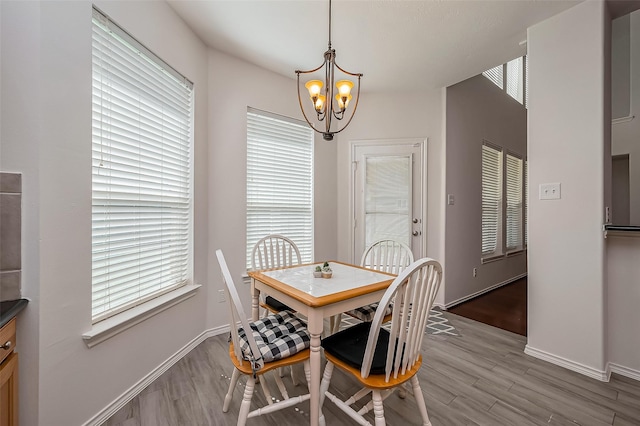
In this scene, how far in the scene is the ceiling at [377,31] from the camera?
198cm

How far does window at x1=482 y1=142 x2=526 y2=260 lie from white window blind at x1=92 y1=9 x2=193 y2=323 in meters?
3.97

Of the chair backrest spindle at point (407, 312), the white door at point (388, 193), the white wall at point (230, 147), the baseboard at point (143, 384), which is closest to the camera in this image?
the chair backrest spindle at point (407, 312)

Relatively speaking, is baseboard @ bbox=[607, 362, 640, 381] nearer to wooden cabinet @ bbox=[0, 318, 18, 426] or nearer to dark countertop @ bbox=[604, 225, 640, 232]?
dark countertop @ bbox=[604, 225, 640, 232]

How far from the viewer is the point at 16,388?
1.11 m

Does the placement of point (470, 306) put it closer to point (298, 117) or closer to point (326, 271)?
point (326, 271)

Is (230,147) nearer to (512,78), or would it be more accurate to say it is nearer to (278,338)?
(278,338)

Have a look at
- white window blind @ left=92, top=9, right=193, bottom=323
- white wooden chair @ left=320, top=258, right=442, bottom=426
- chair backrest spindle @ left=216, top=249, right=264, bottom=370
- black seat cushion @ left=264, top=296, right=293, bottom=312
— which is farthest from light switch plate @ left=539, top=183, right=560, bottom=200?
white window blind @ left=92, top=9, right=193, bottom=323

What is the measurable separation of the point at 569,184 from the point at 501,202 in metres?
2.29

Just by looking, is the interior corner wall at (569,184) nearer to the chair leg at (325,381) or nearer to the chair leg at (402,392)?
the chair leg at (402,392)

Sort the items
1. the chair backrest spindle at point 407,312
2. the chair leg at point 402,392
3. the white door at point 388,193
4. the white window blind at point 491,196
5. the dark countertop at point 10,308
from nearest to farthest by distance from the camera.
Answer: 1. the dark countertop at point 10,308
2. the chair backrest spindle at point 407,312
3. the chair leg at point 402,392
4. the white door at point 388,193
5. the white window blind at point 491,196

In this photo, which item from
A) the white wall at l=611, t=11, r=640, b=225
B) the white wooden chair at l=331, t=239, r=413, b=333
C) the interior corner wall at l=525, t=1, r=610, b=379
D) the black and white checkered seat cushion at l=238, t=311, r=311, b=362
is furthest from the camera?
the white wall at l=611, t=11, r=640, b=225

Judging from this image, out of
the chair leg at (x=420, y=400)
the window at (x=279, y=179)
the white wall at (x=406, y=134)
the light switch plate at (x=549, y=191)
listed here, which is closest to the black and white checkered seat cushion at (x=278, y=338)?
the chair leg at (x=420, y=400)

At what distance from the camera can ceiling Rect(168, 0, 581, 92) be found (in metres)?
1.98

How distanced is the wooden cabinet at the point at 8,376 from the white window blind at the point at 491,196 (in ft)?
15.1
